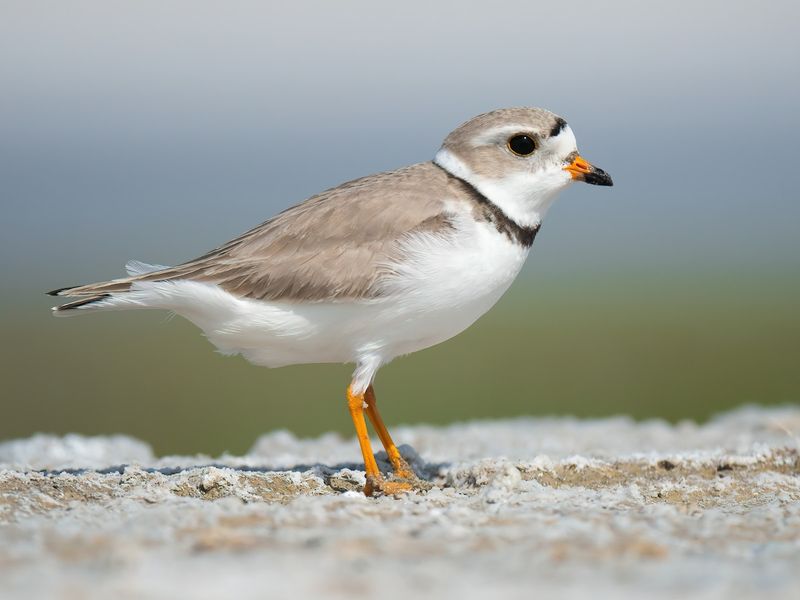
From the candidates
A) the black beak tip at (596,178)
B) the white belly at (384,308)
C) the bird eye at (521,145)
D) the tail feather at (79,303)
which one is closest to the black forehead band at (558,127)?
the bird eye at (521,145)

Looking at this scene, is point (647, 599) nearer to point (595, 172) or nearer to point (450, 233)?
point (450, 233)

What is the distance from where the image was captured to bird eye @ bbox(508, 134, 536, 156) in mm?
5465

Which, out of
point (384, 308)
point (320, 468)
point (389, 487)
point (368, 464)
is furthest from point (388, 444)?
point (384, 308)

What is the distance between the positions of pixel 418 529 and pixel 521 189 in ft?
7.91

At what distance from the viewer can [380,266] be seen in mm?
5027

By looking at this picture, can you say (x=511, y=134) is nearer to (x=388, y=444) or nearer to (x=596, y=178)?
(x=596, y=178)

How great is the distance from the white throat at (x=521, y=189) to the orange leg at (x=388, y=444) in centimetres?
138

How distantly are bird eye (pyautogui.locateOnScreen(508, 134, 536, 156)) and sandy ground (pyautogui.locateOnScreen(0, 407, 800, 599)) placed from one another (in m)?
1.71

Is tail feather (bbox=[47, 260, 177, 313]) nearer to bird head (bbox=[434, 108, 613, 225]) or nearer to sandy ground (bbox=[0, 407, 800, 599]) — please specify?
sandy ground (bbox=[0, 407, 800, 599])

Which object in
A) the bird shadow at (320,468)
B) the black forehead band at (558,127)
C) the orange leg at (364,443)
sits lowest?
the bird shadow at (320,468)

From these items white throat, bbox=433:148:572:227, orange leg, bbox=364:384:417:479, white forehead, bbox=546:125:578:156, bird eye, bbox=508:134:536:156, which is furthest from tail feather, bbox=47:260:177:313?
white forehead, bbox=546:125:578:156

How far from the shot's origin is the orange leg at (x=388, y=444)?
17.8 feet

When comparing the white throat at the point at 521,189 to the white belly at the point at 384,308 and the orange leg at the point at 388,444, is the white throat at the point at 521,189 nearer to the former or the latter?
the white belly at the point at 384,308

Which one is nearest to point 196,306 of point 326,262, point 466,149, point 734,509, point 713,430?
point 326,262
